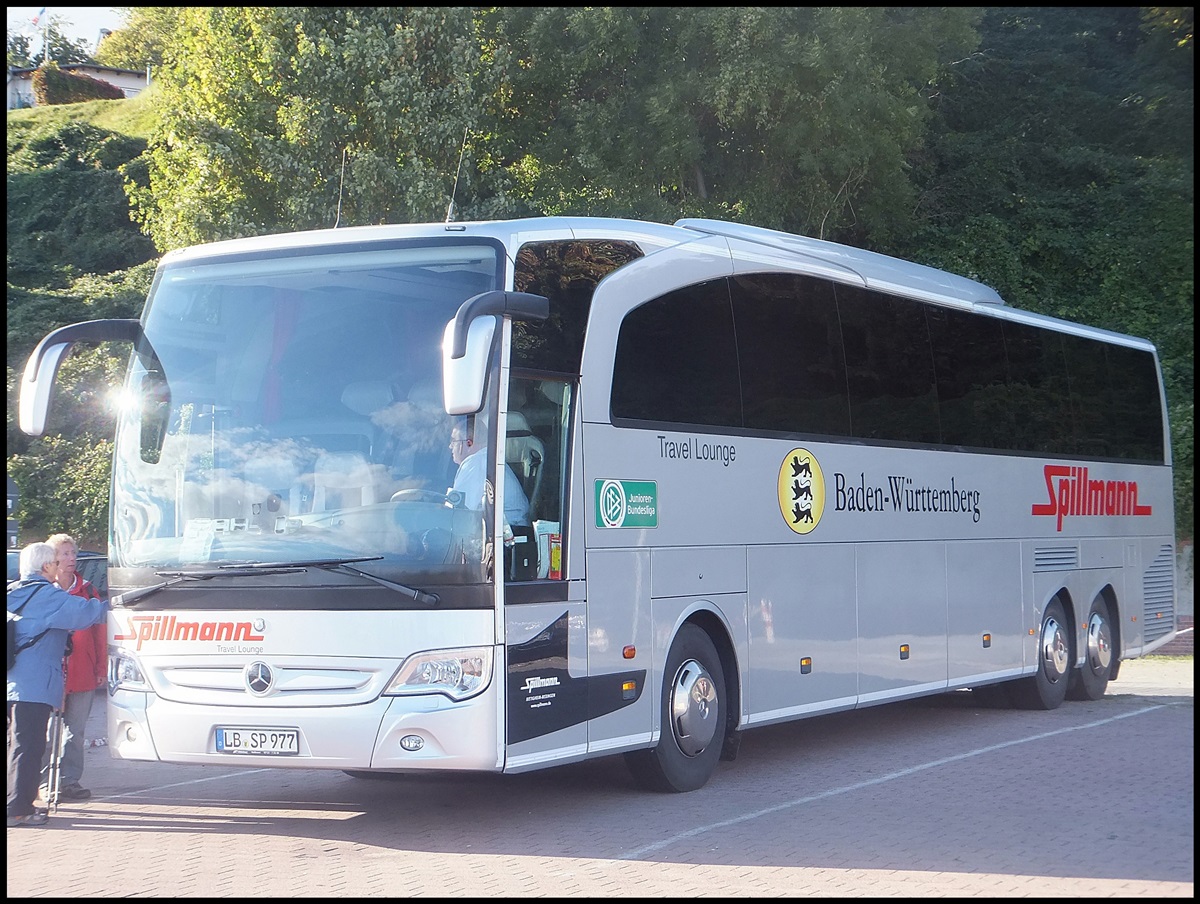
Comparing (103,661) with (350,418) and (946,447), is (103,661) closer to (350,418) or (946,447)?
(350,418)

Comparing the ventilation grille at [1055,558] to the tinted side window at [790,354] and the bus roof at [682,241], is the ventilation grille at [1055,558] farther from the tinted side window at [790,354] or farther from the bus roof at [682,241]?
the tinted side window at [790,354]

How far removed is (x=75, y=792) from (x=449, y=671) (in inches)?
147

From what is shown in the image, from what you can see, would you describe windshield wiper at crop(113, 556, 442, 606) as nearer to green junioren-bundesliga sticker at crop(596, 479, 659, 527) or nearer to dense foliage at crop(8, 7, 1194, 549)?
green junioren-bundesliga sticker at crop(596, 479, 659, 527)

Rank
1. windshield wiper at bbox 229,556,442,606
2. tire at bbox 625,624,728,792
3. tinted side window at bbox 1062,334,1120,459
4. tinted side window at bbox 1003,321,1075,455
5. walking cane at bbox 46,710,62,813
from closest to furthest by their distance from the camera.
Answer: windshield wiper at bbox 229,556,442,606
walking cane at bbox 46,710,62,813
tire at bbox 625,624,728,792
tinted side window at bbox 1003,321,1075,455
tinted side window at bbox 1062,334,1120,459

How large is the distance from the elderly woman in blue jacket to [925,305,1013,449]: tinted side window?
7.67m

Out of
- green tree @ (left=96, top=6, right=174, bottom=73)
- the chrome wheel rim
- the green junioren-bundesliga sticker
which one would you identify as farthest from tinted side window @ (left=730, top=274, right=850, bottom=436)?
green tree @ (left=96, top=6, right=174, bottom=73)

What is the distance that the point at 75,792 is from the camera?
10.7 metres

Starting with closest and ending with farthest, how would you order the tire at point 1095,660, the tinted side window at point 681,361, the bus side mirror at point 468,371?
the bus side mirror at point 468,371
the tinted side window at point 681,361
the tire at point 1095,660

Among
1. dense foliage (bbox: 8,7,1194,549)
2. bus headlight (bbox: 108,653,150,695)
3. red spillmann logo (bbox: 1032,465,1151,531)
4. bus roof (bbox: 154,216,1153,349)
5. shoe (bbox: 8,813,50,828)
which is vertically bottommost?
shoe (bbox: 8,813,50,828)

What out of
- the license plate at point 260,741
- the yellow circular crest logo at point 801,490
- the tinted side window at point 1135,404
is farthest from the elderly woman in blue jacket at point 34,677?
the tinted side window at point 1135,404

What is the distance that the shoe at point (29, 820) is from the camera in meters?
9.62

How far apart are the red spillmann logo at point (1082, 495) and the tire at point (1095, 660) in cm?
106

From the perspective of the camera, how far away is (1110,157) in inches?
1326

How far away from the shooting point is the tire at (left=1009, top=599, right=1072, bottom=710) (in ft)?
51.4
